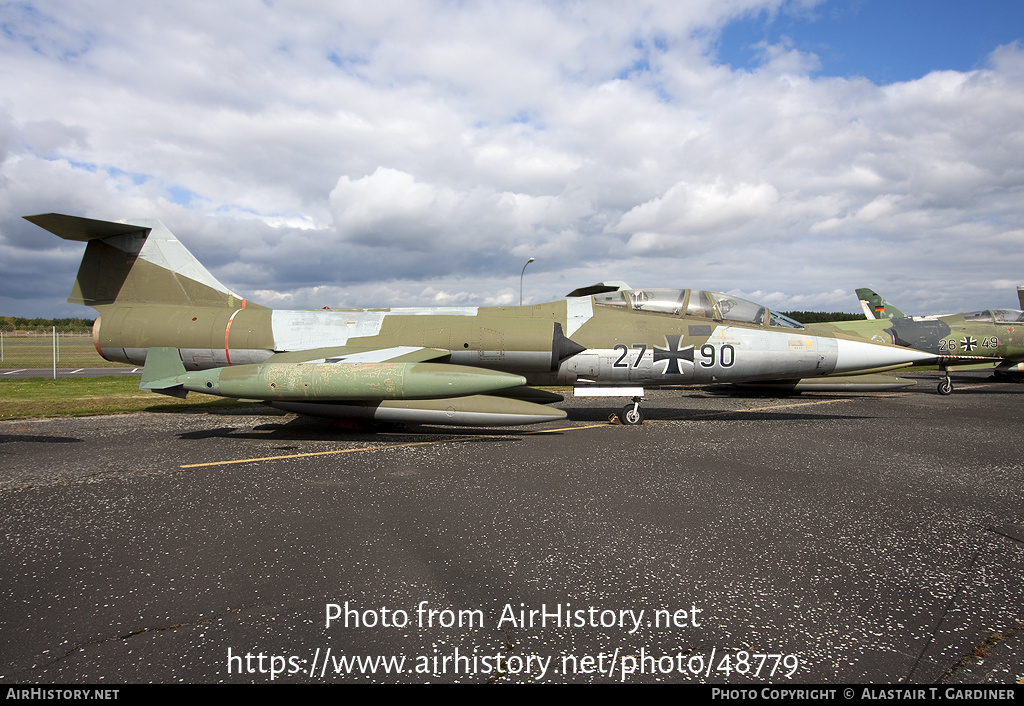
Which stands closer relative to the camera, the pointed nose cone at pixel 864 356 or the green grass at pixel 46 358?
the pointed nose cone at pixel 864 356

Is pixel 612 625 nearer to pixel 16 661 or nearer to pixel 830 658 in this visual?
pixel 830 658

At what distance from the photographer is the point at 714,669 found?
225 cm

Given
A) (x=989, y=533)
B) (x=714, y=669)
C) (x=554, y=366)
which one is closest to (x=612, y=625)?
(x=714, y=669)

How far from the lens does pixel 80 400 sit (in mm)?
10352

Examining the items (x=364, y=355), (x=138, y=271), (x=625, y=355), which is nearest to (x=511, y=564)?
(x=364, y=355)

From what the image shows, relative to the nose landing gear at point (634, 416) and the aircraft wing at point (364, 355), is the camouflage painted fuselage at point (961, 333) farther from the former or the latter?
the aircraft wing at point (364, 355)

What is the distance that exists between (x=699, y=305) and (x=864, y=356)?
291 centimetres

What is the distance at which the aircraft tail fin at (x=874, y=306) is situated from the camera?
82.3 feet

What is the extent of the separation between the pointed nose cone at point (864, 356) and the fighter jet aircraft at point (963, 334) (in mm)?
7226

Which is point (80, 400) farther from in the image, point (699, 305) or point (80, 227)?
point (699, 305)

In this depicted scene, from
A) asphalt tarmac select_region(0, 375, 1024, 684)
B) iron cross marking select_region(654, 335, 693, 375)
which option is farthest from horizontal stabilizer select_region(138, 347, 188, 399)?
iron cross marking select_region(654, 335, 693, 375)

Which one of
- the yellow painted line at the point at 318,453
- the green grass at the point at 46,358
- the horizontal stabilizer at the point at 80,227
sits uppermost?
the horizontal stabilizer at the point at 80,227

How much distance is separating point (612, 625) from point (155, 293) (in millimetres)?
10311

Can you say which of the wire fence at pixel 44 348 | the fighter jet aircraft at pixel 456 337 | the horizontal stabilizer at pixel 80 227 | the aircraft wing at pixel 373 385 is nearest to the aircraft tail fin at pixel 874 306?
the fighter jet aircraft at pixel 456 337
